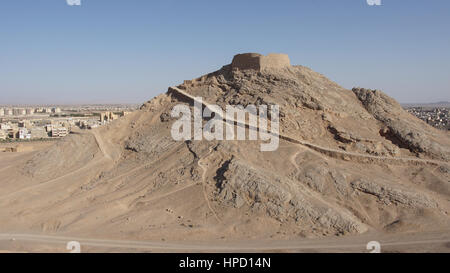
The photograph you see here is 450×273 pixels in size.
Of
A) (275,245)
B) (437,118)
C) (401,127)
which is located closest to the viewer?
(275,245)

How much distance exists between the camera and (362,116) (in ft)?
81.6

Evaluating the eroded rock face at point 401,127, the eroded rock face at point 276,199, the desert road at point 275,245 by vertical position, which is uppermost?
the eroded rock face at point 401,127

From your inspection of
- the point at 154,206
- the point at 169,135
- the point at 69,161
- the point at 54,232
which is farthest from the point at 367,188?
the point at 69,161

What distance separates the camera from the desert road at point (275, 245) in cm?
1495

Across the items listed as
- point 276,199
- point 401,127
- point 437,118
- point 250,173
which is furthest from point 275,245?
point 437,118

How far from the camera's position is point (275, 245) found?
50.5 feet

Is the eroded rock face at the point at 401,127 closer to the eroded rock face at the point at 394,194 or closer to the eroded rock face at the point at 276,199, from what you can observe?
the eroded rock face at the point at 394,194

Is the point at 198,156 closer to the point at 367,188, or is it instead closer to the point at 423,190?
the point at 367,188

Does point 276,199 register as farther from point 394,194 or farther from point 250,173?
point 394,194

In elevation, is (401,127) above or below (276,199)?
above

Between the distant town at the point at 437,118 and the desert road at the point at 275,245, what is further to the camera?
the distant town at the point at 437,118

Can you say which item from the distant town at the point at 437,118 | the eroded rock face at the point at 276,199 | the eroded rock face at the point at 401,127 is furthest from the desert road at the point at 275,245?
the distant town at the point at 437,118

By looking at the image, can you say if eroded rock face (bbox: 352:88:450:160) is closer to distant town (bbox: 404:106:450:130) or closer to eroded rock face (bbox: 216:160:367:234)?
eroded rock face (bbox: 216:160:367:234)

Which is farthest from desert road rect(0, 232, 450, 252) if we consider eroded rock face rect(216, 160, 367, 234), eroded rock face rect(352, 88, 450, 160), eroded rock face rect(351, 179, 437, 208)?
eroded rock face rect(352, 88, 450, 160)
